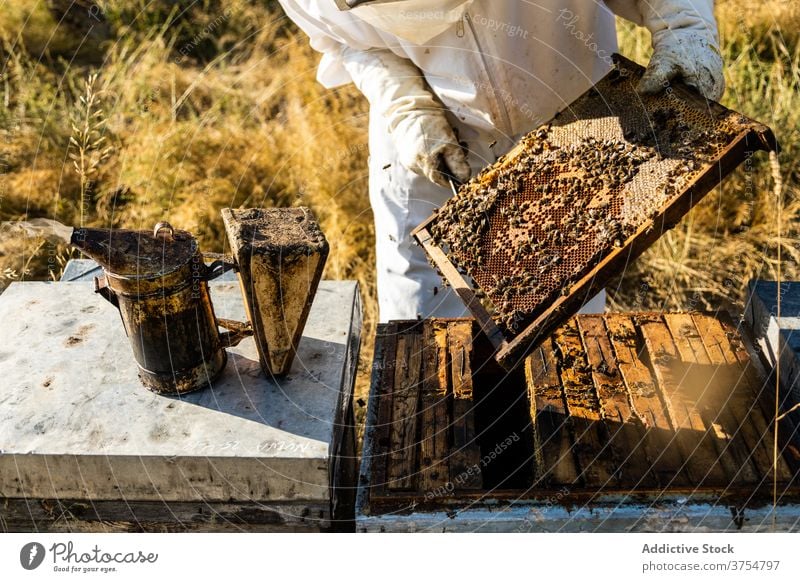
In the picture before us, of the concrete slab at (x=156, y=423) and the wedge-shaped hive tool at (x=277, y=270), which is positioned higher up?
the wedge-shaped hive tool at (x=277, y=270)

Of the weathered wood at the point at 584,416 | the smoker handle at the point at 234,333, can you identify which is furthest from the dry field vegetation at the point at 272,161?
the smoker handle at the point at 234,333

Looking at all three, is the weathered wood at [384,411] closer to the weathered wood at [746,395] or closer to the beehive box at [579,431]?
the beehive box at [579,431]

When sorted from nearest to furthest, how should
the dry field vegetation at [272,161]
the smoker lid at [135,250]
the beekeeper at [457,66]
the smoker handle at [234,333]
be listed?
1. the smoker lid at [135,250]
2. the smoker handle at [234,333]
3. the beekeeper at [457,66]
4. the dry field vegetation at [272,161]

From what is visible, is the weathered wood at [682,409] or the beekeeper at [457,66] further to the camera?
the beekeeper at [457,66]

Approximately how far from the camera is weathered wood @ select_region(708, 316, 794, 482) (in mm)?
2469

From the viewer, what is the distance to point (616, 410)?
107 inches

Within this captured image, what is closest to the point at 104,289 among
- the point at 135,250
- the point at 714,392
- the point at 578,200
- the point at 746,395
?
the point at 135,250

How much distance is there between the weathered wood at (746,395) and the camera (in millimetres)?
2469

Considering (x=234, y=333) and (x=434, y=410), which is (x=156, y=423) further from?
(x=434, y=410)

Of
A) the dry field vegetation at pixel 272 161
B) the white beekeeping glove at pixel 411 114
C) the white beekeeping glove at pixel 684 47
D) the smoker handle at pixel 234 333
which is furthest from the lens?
the dry field vegetation at pixel 272 161

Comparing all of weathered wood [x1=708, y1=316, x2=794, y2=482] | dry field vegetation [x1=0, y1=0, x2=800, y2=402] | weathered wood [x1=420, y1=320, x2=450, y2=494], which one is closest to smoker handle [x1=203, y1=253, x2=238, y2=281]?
weathered wood [x1=420, y1=320, x2=450, y2=494]

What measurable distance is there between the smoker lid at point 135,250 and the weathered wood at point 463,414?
43.4 inches

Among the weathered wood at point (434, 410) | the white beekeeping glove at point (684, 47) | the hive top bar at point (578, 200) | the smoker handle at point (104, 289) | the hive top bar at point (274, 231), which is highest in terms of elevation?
the white beekeeping glove at point (684, 47)

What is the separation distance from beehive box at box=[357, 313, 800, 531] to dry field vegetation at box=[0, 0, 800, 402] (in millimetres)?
2000
